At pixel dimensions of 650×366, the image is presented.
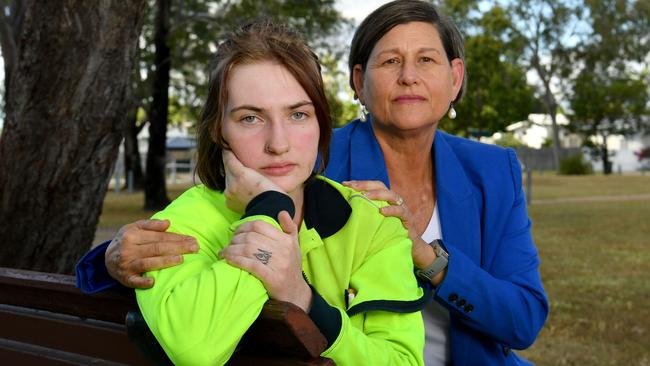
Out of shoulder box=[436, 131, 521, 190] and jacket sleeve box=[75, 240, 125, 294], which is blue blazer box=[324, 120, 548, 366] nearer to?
shoulder box=[436, 131, 521, 190]

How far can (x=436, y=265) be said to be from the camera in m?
2.39

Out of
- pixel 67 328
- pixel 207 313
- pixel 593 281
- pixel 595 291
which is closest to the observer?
pixel 207 313

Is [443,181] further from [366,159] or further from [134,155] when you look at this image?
[134,155]

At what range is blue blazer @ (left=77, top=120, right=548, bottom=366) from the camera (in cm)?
248

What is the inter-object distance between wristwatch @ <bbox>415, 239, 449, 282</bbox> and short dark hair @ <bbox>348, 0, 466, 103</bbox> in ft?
2.31

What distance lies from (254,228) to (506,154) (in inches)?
56.4

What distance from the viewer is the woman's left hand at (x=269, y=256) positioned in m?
1.55

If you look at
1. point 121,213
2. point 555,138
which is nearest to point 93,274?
point 121,213

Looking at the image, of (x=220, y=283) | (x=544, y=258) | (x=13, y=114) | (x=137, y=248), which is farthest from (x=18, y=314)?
(x=544, y=258)

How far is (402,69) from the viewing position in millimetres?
2711

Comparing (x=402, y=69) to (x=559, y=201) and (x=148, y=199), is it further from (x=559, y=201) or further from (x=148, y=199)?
(x=559, y=201)

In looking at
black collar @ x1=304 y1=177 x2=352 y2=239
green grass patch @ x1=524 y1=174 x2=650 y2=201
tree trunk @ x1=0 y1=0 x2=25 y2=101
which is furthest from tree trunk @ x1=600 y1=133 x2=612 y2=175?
black collar @ x1=304 y1=177 x2=352 y2=239

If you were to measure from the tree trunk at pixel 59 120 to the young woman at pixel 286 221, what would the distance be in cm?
234

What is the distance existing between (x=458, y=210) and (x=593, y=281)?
769 centimetres
